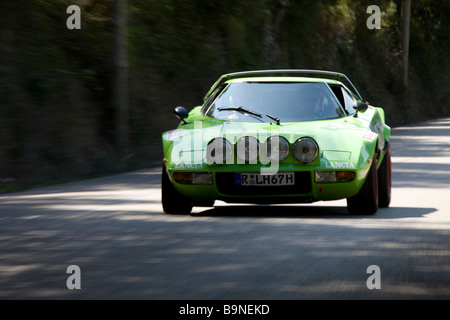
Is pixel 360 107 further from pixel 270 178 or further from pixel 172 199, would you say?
pixel 172 199

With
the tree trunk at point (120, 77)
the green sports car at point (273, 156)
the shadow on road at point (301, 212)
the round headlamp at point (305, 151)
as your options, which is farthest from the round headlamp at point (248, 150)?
the tree trunk at point (120, 77)

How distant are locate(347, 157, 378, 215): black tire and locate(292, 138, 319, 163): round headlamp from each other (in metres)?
0.63

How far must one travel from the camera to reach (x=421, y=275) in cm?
618

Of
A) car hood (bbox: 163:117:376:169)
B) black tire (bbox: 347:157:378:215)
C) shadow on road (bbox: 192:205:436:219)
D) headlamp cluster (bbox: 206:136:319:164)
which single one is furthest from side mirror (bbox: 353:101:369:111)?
headlamp cluster (bbox: 206:136:319:164)

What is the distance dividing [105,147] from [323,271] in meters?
12.1

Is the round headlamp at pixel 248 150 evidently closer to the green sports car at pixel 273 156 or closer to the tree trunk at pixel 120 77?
the green sports car at pixel 273 156

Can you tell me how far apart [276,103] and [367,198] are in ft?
4.74

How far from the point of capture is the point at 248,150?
8.77m

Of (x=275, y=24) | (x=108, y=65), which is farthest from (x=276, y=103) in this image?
(x=275, y=24)

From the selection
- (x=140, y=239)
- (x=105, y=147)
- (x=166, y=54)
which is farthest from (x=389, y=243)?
(x=166, y=54)

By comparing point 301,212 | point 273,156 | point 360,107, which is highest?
point 360,107

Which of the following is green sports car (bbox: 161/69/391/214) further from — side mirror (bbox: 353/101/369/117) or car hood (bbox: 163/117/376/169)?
side mirror (bbox: 353/101/369/117)

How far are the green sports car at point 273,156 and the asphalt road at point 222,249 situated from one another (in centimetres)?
26

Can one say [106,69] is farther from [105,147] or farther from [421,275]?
[421,275]
